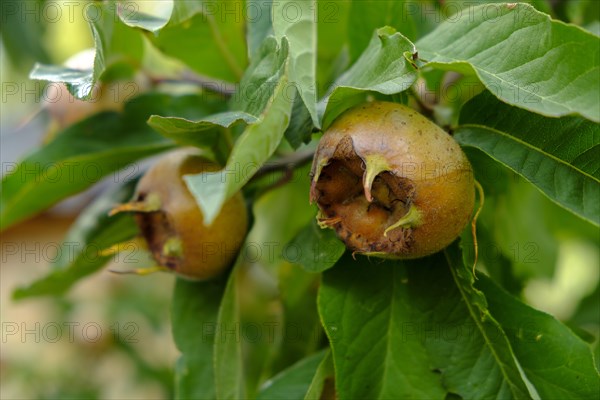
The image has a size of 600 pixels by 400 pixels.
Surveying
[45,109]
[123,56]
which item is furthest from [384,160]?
[45,109]

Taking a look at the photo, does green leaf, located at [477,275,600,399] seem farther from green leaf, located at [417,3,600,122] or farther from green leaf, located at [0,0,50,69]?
green leaf, located at [0,0,50,69]

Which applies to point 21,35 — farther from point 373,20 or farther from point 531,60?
point 531,60

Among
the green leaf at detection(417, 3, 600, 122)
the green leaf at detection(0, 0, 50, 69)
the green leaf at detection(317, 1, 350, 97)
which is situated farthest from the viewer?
the green leaf at detection(0, 0, 50, 69)

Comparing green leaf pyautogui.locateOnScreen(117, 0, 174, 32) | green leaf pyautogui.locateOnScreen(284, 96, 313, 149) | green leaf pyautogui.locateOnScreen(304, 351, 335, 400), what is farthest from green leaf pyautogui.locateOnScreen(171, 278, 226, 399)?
green leaf pyautogui.locateOnScreen(117, 0, 174, 32)

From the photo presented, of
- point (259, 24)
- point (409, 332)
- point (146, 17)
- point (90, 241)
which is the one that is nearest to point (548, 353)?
point (409, 332)

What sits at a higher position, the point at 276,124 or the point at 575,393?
the point at 276,124

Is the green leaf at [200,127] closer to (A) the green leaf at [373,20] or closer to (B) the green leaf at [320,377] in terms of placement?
(A) the green leaf at [373,20]

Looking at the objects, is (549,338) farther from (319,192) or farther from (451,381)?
(319,192)
